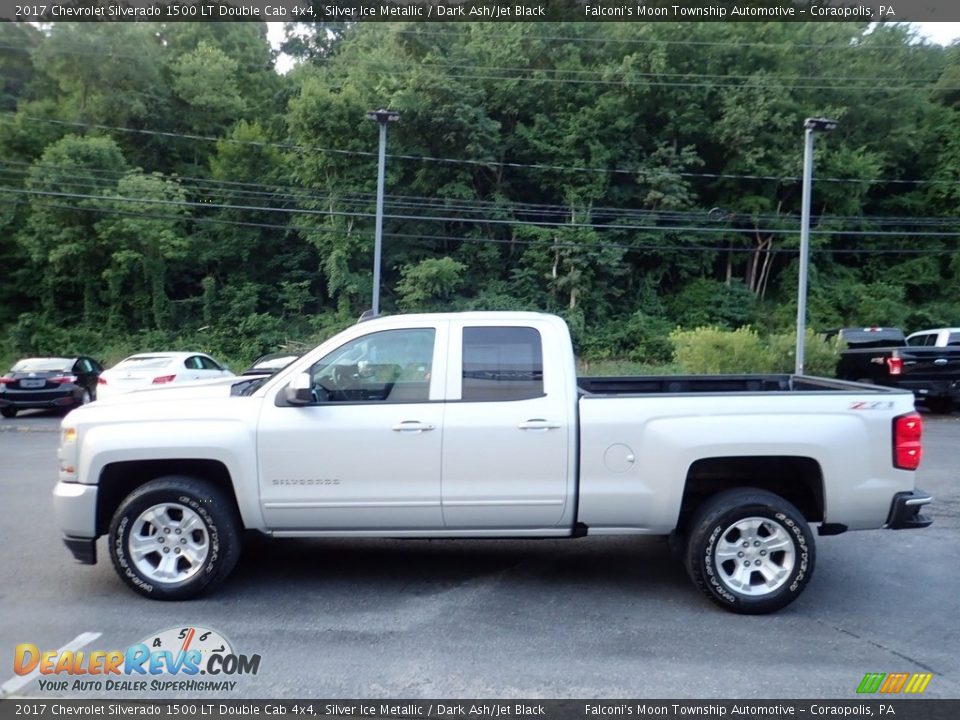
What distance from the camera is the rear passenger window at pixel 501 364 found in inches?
228

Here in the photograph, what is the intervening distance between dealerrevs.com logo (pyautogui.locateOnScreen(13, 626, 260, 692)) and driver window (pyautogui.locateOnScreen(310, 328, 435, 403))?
A: 1.79 m

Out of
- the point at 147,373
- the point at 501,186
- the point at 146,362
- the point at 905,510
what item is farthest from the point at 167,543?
the point at 501,186

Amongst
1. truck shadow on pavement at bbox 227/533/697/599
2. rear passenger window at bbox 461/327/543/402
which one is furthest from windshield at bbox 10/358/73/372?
rear passenger window at bbox 461/327/543/402

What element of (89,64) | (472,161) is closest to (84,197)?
(89,64)

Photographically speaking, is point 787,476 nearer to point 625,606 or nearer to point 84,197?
point 625,606

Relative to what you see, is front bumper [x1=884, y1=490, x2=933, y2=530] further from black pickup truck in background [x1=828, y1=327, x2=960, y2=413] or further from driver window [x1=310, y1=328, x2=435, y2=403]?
black pickup truck in background [x1=828, y1=327, x2=960, y2=413]

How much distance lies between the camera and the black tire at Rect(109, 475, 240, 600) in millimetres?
5691

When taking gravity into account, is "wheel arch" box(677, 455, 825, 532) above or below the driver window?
below

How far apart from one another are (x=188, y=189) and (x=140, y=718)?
34.0 metres

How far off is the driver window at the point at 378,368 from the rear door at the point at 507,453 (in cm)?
28

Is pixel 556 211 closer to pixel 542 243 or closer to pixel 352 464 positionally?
pixel 542 243

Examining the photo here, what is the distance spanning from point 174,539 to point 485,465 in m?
2.17

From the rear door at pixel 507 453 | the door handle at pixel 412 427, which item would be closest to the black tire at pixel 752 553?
the rear door at pixel 507 453

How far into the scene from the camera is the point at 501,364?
5.88 metres
